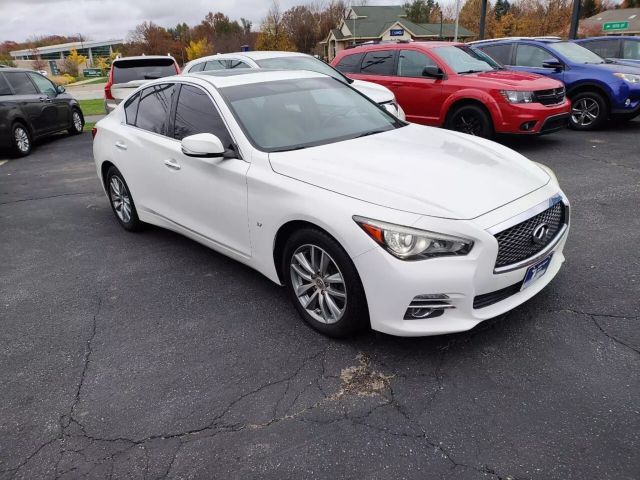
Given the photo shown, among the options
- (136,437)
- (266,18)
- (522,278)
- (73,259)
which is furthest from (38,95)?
(266,18)

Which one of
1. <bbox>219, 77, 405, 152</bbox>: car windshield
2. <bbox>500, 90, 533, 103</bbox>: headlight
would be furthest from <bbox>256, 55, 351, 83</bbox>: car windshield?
<bbox>219, 77, 405, 152</bbox>: car windshield

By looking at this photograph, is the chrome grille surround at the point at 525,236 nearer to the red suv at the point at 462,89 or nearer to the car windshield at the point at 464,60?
the red suv at the point at 462,89

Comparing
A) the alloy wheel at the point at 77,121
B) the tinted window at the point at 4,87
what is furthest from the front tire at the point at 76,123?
the tinted window at the point at 4,87

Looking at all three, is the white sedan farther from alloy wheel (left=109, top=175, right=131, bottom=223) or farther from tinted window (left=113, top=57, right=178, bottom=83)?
tinted window (left=113, top=57, right=178, bottom=83)

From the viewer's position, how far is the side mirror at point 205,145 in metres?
3.50

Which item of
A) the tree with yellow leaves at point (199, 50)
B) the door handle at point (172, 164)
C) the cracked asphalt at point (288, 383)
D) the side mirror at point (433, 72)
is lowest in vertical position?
the cracked asphalt at point (288, 383)

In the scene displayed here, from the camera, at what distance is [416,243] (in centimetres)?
268

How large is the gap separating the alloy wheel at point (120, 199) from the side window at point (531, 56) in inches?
328

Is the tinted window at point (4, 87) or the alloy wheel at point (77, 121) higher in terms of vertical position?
the tinted window at point (4, 87)

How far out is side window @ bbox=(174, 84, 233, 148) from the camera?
3788mm

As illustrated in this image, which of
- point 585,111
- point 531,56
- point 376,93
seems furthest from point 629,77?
point 376,93

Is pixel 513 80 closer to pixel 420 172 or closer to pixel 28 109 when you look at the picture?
pixel 420 172

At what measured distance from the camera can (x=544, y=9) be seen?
173 ft

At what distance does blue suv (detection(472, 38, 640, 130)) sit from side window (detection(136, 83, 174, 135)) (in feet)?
25.5
